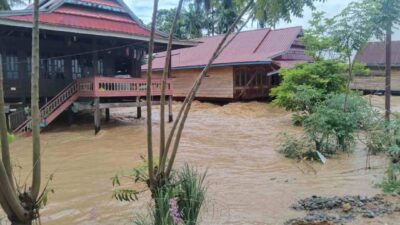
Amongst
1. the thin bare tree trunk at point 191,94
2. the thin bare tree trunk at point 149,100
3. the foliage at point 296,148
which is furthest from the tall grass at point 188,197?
the foliage at point 296,148

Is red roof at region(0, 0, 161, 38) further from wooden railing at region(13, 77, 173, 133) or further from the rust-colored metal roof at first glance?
wooden railing at region(13, 77, 173, 133)

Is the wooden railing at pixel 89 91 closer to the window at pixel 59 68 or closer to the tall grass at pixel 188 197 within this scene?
the window at pixel 59 68

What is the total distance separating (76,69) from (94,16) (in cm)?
244

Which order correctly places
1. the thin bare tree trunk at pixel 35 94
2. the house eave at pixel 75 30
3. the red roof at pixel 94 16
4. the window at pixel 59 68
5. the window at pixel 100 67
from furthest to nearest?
the window at pixel 100 67
the window at pixel 59 68
the red roof at pixel 94 16
the house eave at pixel 75 30
the thin bare tree trunk at pixel 35 94

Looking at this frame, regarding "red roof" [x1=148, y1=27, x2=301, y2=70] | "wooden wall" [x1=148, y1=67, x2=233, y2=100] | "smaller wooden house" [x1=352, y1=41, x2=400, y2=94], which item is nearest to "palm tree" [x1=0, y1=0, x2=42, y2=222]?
"red roof" [x1=148, y1=27, x2=301, y2=70]

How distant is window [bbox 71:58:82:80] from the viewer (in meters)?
18.2

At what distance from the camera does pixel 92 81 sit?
1573cm

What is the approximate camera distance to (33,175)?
10.7 ft

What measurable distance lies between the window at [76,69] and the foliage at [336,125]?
11015 millimetres

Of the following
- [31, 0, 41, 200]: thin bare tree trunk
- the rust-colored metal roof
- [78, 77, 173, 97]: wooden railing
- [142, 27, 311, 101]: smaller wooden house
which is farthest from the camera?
[142, 27, 311, 101]: smaller wooden house

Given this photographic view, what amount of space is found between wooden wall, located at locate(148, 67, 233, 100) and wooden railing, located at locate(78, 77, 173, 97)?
10183 mm

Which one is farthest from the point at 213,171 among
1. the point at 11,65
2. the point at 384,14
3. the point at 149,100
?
the point at 11,65

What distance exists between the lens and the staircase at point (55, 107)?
14.4 meters

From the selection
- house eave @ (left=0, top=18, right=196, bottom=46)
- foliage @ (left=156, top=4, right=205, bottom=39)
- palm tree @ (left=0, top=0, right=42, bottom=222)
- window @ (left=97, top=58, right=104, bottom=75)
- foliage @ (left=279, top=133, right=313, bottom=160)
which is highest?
foliage @ (left=156, top=4, right=205, bottom=39)
